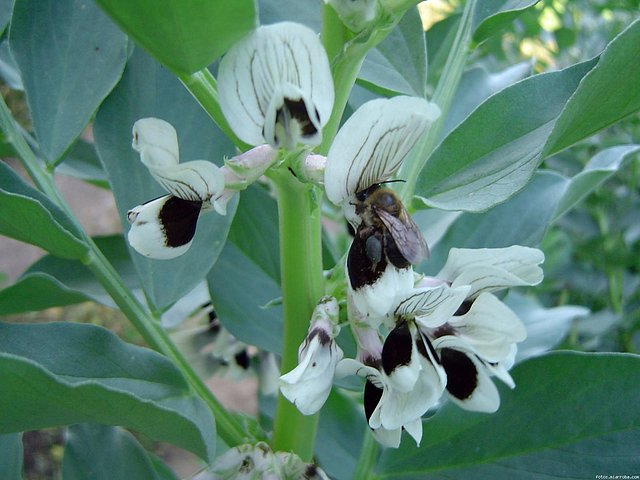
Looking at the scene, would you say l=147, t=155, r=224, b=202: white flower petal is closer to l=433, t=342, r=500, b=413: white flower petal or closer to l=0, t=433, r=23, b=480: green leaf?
l=433, t=342, r=500, b=413: white flower petal

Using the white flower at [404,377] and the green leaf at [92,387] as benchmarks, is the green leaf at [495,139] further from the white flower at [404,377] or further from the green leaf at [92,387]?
the green leaf at [92,387]

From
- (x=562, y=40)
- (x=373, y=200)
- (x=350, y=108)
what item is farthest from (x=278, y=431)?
(x=562, y=40)

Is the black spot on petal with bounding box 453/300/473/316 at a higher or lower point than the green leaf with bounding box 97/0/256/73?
lower

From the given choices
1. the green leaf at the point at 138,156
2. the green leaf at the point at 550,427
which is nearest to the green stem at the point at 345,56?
the green leaf at the point at 138,156

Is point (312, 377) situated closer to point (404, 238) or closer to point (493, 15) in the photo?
point (404, 238)

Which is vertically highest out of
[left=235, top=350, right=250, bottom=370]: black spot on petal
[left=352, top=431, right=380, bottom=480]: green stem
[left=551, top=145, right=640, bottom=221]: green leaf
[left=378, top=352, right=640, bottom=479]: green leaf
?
[left=551, top=145, right=640, bottom=221]: green leaf

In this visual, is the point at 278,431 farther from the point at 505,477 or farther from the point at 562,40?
the point at 562,40

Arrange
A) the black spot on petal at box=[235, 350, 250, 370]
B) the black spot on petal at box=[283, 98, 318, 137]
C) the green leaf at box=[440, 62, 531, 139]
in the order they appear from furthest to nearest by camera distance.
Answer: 1. the black spot on petal at box=[235, 350, 250, 370]
2. the green leaf at box=[440, 62, 531, 139]
3. the black spot on petal at box=[283, 98, 318, 137]

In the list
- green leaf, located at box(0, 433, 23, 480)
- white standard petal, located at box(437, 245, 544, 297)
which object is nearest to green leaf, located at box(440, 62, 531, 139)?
white standard petal, located at box(437, 245, 544, 297)
